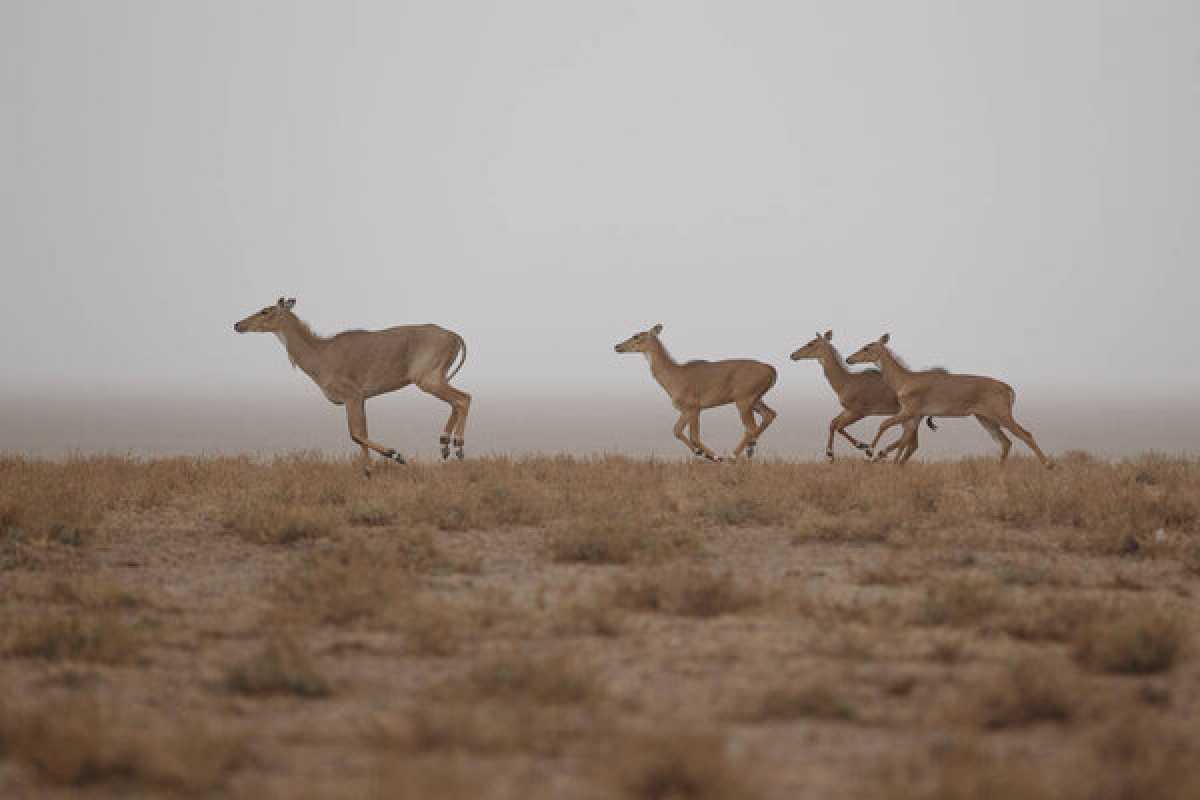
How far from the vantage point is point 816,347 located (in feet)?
73.4

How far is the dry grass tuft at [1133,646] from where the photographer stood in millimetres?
7590

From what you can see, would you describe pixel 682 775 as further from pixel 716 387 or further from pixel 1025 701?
pixel 716 387

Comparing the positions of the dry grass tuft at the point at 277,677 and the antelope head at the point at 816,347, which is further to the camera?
the antelope head at the point at 816,347

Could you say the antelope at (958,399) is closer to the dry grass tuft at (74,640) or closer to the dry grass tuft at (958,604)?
the dry grass tuft at (958,604)

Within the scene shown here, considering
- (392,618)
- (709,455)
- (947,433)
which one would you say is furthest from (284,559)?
(947,433)

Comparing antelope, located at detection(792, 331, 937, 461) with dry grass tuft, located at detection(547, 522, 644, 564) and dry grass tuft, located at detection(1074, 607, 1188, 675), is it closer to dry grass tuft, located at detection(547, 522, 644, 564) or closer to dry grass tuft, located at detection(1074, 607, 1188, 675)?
dry grass tuft, located at detection(547, 522, 644, 564)

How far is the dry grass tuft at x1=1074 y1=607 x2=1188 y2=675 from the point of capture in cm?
759

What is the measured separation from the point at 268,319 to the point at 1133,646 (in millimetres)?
14560

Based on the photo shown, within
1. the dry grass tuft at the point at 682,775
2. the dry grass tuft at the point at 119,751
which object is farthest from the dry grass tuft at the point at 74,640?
the dry grass tuft at the point at 682,775

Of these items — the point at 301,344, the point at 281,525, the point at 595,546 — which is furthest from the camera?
the point at 301,344

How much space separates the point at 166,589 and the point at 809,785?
6.32 meters

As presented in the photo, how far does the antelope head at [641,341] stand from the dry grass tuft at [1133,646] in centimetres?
1410

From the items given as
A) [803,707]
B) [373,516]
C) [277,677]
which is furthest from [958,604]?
[373,516]

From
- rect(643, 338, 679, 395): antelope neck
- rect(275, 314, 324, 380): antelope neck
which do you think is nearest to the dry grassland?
rect(275, 314, 324, 380): antelope neck
